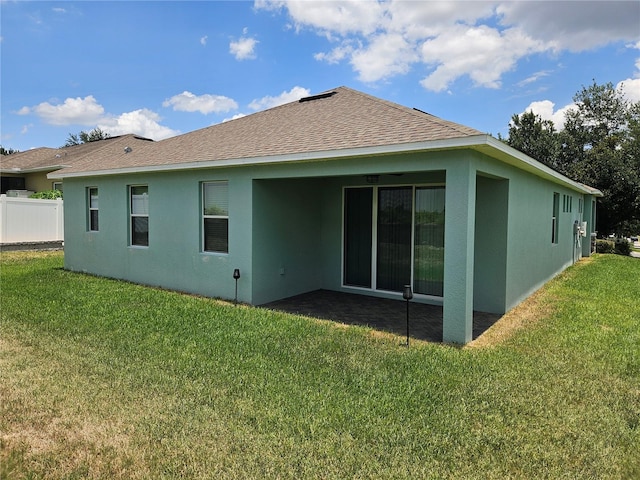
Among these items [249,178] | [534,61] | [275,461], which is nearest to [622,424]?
[275,461]

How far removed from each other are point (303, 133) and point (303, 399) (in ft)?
18.1

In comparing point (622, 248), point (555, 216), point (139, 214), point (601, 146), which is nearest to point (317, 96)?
point (139, 214)

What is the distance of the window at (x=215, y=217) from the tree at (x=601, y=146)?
21.3 m

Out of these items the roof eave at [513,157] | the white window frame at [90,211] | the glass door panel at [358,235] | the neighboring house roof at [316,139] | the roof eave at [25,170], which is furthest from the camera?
the roof eave at [25,170]

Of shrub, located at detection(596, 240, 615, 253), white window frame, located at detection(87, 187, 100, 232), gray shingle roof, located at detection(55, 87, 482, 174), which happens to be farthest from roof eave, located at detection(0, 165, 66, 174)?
shrub, located at detection(596, 240, 615, 253)

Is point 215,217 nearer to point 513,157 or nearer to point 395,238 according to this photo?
point 395,238

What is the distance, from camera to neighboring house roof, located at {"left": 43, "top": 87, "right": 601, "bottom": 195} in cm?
580

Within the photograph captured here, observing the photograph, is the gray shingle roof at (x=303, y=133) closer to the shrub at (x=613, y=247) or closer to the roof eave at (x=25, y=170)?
the roof eave at (x=25, y=170)

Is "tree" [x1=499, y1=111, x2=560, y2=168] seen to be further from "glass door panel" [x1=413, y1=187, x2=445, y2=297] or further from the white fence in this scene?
the white fence

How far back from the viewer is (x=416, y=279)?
8422 millimetres

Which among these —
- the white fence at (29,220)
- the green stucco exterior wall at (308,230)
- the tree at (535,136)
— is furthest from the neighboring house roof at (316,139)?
the tree at (535,136)

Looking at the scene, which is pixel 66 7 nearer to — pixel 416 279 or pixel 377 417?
pixel 416 279

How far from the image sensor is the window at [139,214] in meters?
9.96

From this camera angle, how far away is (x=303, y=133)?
7988 mm
